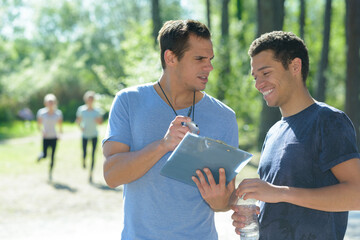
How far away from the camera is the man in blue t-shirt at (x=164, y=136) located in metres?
2.52

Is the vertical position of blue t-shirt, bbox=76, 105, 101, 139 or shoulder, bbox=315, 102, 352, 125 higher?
shoulder, bbox=315, 102, 352, 125

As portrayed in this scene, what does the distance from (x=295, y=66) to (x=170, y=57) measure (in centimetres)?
68

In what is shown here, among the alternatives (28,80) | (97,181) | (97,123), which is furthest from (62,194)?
(28,80)

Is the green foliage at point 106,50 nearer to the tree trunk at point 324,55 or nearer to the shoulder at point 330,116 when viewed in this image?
the tree trunk at point 324,55

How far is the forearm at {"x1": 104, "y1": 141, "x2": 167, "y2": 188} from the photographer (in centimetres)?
240

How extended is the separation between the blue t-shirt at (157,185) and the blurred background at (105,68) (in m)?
4.99

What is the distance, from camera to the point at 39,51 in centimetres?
5641

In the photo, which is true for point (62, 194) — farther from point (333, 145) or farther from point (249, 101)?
point (333, 145)

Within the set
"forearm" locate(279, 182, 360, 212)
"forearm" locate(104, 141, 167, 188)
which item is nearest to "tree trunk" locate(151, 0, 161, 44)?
"forearm" locate(104, 141, 167, 188)

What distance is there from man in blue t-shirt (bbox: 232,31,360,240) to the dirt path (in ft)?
15.5

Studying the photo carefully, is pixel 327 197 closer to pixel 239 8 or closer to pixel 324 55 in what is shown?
pixel 324 55

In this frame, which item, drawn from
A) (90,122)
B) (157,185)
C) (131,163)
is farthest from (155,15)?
(131,163)

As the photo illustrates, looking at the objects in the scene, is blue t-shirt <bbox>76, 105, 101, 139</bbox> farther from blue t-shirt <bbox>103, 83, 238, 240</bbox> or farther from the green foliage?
blue t-shirt <bbox>103, 83, 238, 240</bbox>

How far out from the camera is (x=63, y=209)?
30.7 feet
